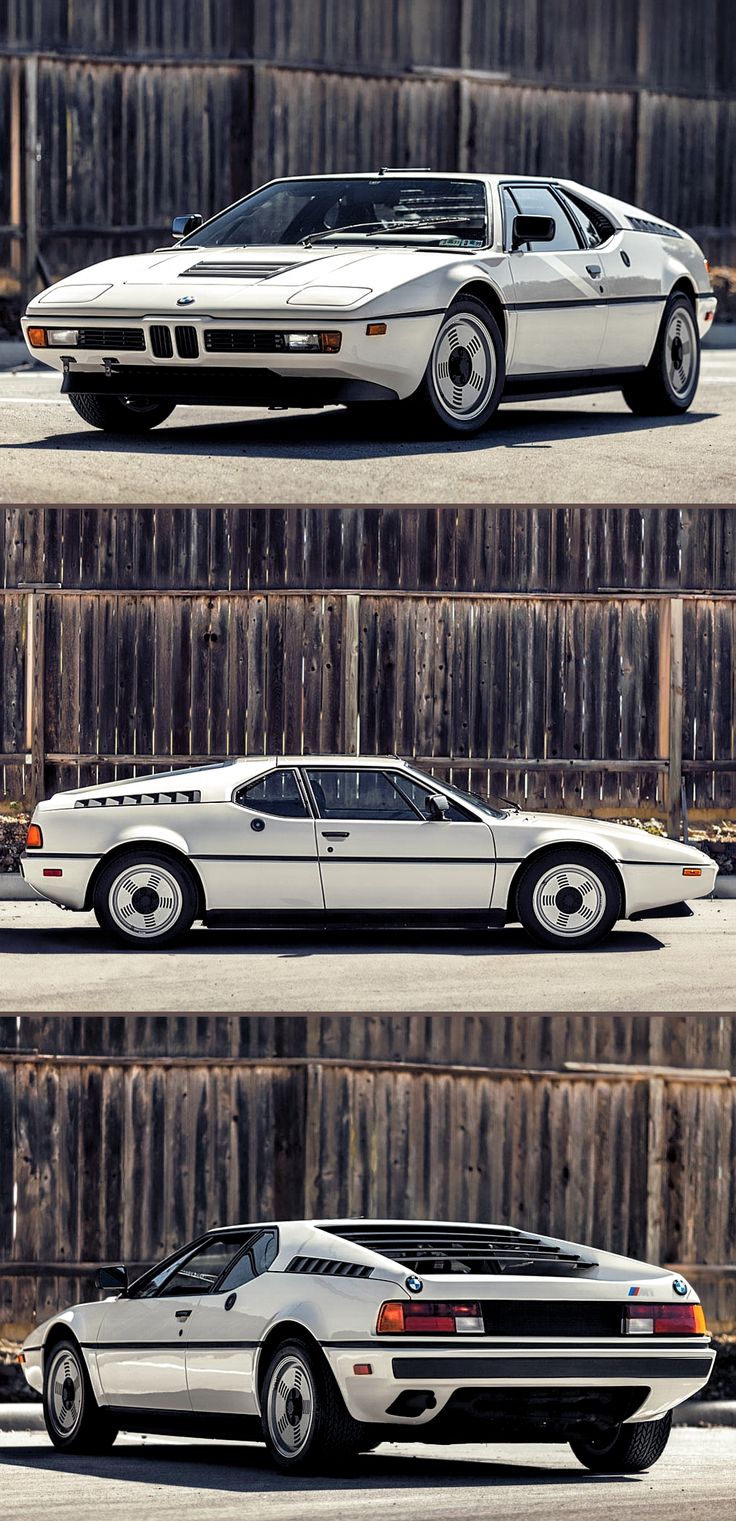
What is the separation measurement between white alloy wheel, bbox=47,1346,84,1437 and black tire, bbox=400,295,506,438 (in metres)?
4.89

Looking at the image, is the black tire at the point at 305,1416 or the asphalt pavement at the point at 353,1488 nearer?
the asphalt pavement at the point at 353,1488

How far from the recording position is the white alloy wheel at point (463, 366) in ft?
29.8

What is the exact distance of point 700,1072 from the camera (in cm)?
1164

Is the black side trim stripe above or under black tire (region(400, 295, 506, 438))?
under

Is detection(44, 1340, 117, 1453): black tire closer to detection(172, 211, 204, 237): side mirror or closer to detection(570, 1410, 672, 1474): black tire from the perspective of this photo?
detection(570, 1410, 672, 1474): black tire

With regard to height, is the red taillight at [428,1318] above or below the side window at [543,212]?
below

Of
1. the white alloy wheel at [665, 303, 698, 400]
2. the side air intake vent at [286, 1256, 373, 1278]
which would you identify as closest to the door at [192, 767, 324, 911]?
the side air intake vent at [286, 1256, 373, 1278]

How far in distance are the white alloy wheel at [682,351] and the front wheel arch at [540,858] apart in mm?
3139

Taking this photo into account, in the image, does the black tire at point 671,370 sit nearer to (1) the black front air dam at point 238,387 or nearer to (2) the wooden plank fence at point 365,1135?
(1) the black front air dam at point 238,387

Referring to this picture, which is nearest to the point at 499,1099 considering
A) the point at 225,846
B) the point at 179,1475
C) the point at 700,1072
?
the point at 700,1072

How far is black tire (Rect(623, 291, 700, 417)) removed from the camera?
426 inches

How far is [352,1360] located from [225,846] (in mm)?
3770

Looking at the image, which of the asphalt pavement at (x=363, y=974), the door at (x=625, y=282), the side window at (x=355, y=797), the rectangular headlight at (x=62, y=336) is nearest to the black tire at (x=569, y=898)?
the asphalt pavement at (x=363, y=974)

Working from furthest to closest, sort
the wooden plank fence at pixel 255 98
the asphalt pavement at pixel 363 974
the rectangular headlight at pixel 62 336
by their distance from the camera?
the wooden plank fence at pixel 255 98, the rectangular headlight at pixel 62 336, the asphalt pavement at pixel 363 974
